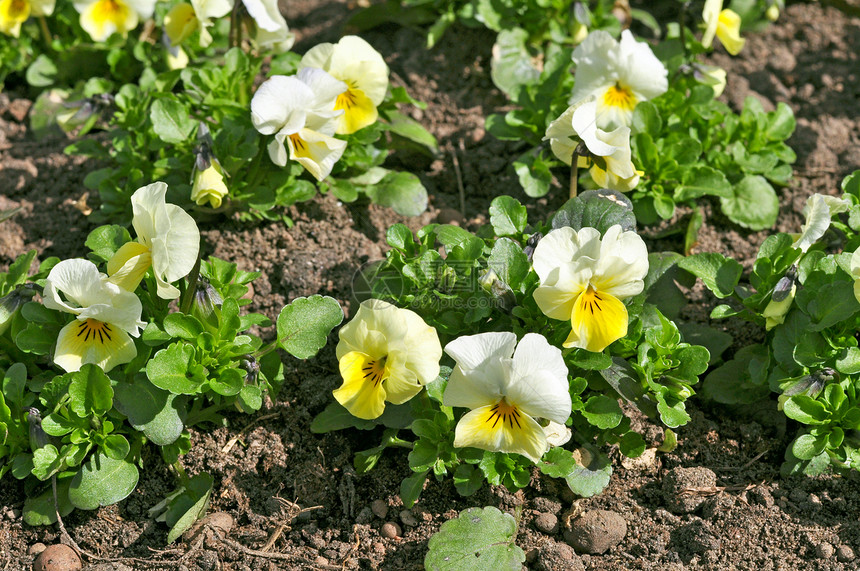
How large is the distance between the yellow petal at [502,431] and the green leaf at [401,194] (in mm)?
1236

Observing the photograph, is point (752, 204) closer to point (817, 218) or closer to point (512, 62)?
point (817, 218)

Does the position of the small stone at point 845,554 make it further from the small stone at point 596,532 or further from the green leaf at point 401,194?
the green leaf at point 401,194

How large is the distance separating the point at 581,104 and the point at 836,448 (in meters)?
1.28

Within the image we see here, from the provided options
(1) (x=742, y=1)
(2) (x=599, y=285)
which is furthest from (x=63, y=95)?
(1) (x=742, y=1)

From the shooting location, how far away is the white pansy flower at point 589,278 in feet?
8.03

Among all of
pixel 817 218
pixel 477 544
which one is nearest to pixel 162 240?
pixel 477 544

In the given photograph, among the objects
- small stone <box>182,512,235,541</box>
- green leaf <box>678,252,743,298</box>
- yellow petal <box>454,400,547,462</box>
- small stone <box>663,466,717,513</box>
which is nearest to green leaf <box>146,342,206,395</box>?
small stone <box>182,512,235,541</box>

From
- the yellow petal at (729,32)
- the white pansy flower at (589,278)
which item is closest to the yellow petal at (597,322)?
the white pansy flower at (589,278)

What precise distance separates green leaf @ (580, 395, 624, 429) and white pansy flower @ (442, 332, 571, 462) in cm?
24

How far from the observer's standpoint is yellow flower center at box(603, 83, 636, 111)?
3369mm

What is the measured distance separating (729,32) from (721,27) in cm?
4

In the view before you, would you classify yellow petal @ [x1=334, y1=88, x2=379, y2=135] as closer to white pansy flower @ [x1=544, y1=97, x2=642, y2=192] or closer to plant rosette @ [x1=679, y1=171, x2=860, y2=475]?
white pansy flower @ [x1=544, y1=97, x2=642, y2=192]

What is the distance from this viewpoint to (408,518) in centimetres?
272

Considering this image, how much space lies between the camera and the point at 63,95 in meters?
4.04
